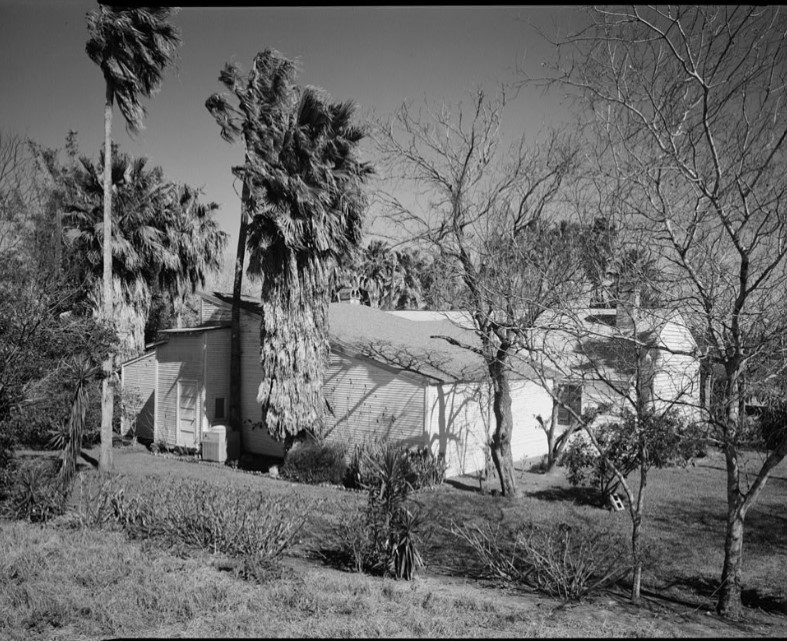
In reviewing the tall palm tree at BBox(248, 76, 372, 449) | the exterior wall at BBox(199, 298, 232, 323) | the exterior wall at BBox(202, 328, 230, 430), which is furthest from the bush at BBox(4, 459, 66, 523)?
the exterior wall at BBox(199, 298, 232, 323)

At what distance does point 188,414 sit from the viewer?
20453mm

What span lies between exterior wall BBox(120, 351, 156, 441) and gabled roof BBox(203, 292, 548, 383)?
3.40m

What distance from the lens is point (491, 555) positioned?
7.97 meters

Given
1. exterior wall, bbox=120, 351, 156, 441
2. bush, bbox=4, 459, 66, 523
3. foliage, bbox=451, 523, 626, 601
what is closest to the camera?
foliage, bbox=451, 523, 626, 601

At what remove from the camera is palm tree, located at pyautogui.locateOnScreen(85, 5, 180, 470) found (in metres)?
14.7

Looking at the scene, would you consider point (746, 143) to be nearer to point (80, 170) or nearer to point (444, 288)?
point (444, 288)

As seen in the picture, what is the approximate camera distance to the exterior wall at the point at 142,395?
21906 millimetres

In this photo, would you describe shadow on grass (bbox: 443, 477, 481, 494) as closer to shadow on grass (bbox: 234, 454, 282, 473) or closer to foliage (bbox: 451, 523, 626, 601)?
shadow on grass (bbox: 234, 454, 282, 473)

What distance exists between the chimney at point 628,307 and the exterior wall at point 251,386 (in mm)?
13272

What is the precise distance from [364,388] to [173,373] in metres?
8.02

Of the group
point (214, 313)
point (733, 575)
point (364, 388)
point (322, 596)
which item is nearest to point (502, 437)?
point (364, 388)

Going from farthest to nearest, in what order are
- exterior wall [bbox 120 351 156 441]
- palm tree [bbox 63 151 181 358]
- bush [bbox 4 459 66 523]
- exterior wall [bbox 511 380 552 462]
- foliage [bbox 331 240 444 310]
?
1. foliage [bbox 331 240 444 310]
2. exterior wall [bbox 120 351 156 441]
3. palm tree [bbox 63 151 181 358]
4. exterior wall [bbox 511 380 552 462]
5. bush [bbox 4 459 66 523]

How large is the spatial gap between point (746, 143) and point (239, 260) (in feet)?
55.0

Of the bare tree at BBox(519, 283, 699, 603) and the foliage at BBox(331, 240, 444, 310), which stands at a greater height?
the foliage at BBox(331, 240, 444, 310)
